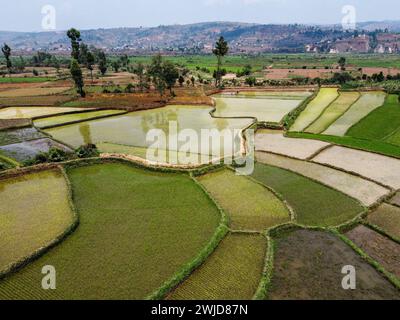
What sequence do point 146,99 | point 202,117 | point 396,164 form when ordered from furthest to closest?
1. point 146,99
2. point 202,117
3. point 396,164

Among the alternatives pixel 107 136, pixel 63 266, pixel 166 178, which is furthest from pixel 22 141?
pixel 63 266

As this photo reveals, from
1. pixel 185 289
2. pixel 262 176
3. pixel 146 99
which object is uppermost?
pixel 146 99

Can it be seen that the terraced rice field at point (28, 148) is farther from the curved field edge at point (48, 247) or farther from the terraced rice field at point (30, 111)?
the terraced rice field at point (30, 111)

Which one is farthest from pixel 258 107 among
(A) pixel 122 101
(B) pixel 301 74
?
(B) pixel 301 74

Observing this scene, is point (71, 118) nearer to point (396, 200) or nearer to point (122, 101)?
point (122, 101)

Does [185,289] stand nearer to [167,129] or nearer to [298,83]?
[167,129]

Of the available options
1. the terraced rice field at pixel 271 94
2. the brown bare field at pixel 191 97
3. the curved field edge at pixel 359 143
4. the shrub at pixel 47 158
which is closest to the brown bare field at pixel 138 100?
the brown bare field at pixel 191 97

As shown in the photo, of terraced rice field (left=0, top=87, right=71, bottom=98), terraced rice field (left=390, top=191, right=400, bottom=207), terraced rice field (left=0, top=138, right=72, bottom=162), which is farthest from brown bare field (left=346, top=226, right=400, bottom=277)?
terraced rice field (left=0, top=87, right=71, bottom=98)
